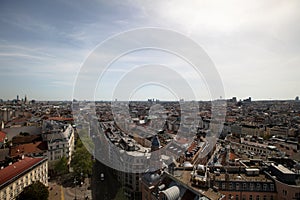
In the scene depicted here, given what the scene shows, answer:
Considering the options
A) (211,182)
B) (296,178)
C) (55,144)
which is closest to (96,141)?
(55,144)

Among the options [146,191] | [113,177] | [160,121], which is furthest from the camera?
[160,121]

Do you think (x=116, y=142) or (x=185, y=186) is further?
(x=116, y=142)

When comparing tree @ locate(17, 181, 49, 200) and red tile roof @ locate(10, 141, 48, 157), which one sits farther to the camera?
red tile roof @ locate(10, 141, 48, 157)

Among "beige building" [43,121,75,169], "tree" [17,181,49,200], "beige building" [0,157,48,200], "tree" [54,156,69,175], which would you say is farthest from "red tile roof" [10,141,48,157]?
"tree" [17,181,49,200]

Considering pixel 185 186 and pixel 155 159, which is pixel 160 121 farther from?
pixel 185 186

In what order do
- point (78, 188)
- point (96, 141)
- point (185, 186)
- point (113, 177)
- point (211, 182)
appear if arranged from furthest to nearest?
point (96, 141), point (113, 177), point (78, 188), point (211, 182), point (185, 186)

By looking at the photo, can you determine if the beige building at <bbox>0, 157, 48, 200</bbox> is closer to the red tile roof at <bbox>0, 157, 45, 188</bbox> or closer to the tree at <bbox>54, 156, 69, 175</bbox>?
the red tile roof at <bbox>0, 157, 45, 188</bbox>

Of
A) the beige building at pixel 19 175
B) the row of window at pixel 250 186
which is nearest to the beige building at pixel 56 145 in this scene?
the beige building at pixel 19 175
